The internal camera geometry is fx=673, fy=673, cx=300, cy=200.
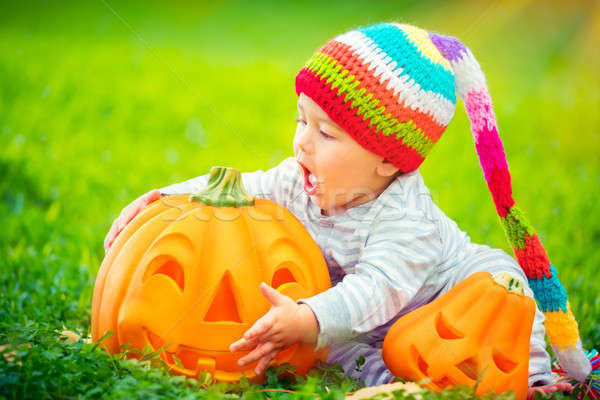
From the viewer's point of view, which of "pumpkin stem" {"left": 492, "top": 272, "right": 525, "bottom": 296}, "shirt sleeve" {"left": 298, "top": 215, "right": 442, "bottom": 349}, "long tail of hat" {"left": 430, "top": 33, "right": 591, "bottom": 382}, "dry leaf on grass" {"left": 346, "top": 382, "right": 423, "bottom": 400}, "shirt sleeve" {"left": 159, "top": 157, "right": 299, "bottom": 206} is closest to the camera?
"dry leaf on grass" {"left": 346, "top": 382, "right": 423, "bottom": 400}

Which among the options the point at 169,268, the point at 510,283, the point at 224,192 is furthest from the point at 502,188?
the point at 169,268

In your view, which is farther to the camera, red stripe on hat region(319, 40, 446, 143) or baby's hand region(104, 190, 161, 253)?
baby's hand region(104, 190, 161, 253)

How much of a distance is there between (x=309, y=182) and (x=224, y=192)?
0.40 m

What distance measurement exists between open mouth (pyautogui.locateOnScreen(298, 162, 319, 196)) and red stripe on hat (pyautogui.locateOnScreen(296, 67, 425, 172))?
24cm

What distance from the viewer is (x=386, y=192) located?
9.03ft

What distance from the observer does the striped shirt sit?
240 centimetres

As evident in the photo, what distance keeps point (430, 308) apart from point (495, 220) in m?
2.51

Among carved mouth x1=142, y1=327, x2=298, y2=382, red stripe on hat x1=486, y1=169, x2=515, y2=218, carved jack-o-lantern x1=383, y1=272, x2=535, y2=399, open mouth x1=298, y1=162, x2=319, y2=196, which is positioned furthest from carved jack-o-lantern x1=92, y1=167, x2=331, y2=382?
red stripe on hat x1=486, y1=169, x2=515, y2=218

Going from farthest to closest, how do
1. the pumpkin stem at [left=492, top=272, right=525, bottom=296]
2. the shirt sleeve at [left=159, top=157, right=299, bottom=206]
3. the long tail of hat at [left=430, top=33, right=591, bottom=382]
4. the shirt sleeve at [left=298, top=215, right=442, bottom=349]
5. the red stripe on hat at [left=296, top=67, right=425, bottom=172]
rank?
the shirt sleeve at [left=159, top=157, right=299, bottom=206]
the long tail of hat at [left=430, top=33, right=591, bottom=382]
the red stripe on hat at [left=296, top=67, right=425, bottom=172]
the pumpkin stem at [left=492, top=272, right=525, bottom=296]
the shirt sleeve at [left=298, top=215, right=442, bottom=349]

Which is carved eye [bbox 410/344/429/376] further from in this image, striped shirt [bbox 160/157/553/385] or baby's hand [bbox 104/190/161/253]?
baby's hand [bbox 104/190/161/253]

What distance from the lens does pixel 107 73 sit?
730cm

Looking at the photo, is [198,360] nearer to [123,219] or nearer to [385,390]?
[385,390]

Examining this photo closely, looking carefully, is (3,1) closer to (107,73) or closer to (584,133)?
(107,73)

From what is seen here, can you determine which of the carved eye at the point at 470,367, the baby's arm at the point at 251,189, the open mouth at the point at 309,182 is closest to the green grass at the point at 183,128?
the carved eye at the point at 470,367
